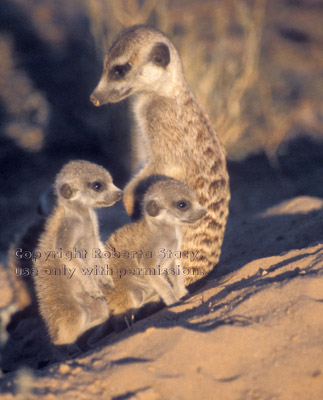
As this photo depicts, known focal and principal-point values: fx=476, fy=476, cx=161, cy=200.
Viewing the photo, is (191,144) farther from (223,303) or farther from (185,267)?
(223,303)

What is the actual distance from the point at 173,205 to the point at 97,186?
521 mm

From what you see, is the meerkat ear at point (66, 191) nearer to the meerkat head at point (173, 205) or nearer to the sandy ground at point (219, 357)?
the meerkat head at point (173, 205)

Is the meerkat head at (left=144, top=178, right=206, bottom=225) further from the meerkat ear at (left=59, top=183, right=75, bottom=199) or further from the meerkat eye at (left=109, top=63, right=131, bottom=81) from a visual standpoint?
the meerkat eye at (left=109, top=63, right=131, bottom=81)

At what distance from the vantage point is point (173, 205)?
319 cm

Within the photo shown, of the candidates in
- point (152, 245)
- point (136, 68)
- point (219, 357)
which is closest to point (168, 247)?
point (152, 245)

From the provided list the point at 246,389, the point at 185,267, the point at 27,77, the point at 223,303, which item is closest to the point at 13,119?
the point at 27,77

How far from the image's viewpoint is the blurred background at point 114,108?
651cm

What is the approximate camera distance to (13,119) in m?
7.67

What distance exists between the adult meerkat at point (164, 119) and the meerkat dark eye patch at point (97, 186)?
0.50m

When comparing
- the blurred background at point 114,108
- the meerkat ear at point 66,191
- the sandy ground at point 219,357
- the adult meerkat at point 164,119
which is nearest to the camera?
the sandy ground at point 219,357

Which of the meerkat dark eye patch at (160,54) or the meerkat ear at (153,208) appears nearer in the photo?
the meerkat ear at (153,208)

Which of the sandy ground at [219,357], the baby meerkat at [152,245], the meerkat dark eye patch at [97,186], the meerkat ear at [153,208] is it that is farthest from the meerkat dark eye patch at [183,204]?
the sandy ground at [219,357]

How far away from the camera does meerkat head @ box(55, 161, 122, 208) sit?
306 cm

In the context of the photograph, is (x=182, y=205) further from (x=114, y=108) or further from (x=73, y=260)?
(x=114, y=108)
